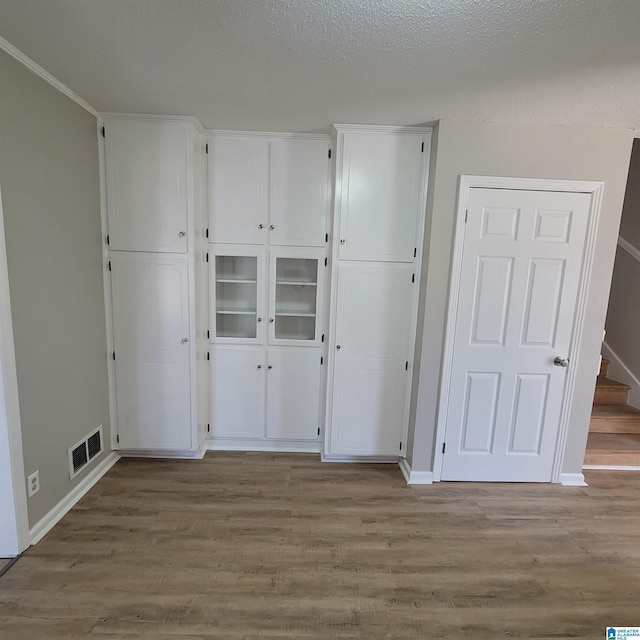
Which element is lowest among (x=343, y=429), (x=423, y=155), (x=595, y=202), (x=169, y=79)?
(x=343, y=429)

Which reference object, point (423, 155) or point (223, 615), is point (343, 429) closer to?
point (223, 615)

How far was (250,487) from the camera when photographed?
241 cm

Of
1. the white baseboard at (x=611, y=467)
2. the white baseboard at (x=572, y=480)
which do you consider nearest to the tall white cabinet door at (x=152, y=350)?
the white baseboard at (x=572, y=480)

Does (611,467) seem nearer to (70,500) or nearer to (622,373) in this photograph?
(622,373)

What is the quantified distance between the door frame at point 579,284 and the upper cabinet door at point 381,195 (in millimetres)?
308

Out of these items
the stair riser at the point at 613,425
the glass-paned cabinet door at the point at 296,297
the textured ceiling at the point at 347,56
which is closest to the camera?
the textured ceiling at the point at 347,56

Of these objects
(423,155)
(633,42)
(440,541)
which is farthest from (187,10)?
(440,541)

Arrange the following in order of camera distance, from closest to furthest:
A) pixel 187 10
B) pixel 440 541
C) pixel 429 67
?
pixel 187 10, pixel 429 67, pixel 440 541

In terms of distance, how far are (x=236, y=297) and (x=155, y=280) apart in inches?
23.2

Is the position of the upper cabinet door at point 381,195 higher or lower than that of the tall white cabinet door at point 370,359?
higher

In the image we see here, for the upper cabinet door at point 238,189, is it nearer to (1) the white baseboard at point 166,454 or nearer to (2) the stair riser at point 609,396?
(1) the white baseboard at point 166,454

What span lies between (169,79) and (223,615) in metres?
2.58

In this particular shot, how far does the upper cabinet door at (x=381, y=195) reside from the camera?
7.81ft

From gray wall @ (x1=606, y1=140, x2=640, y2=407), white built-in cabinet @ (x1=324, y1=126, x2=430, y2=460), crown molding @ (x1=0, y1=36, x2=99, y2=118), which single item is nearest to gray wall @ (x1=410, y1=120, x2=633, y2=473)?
white built-in cabinet @ (x1=324, y1=126, x2=430, y2=460)
